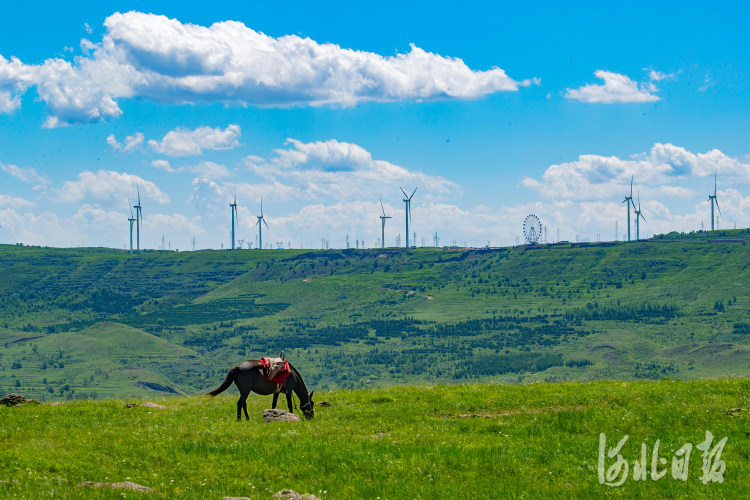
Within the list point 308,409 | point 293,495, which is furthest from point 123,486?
point 308,409

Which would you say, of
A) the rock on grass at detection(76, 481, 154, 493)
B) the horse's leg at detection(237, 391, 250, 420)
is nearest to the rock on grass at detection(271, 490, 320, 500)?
the rock on grass at detection(76, 481, 154, 493)

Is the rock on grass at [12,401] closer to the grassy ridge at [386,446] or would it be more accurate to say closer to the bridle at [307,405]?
the grassy ridge at [386,446]

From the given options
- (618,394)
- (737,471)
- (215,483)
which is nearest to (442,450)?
(215,483)

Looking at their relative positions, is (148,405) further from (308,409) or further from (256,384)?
(308,409)

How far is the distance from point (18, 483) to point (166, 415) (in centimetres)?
1160

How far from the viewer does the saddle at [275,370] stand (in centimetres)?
2875

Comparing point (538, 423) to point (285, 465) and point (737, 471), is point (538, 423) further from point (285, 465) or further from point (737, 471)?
point (285, 465)

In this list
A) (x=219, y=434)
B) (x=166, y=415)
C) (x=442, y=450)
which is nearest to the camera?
(x=442, y=450)

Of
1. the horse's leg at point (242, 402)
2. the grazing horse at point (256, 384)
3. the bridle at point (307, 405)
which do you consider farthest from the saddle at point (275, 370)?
the bridle at point (307, 405)

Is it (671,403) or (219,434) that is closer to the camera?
(219,434)

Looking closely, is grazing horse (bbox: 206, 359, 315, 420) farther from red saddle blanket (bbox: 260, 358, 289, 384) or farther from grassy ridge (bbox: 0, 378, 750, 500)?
grassy ridge (bbox: 0, 378, 750, 500)

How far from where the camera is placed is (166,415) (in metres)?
28.5

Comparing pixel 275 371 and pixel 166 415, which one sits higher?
pixel 275 371

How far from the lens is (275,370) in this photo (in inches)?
1133
